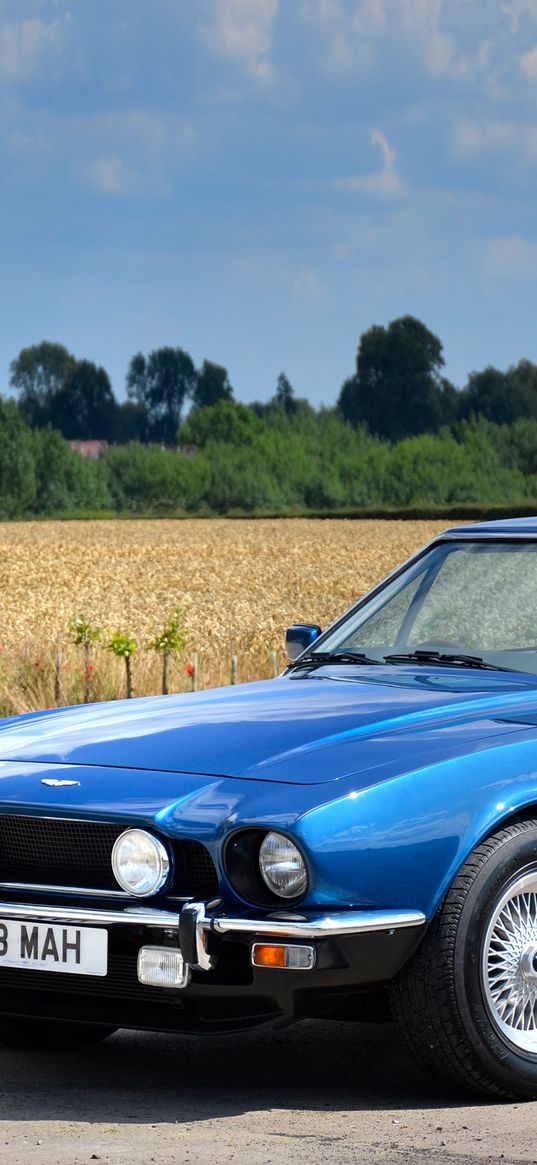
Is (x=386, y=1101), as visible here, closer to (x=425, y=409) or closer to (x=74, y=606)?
(x=74, y=606)

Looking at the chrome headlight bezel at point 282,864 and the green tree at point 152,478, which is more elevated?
the green tree at point 152,478

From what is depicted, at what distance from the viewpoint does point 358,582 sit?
110 feet

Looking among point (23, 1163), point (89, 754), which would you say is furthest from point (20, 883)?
point (23, 1163)

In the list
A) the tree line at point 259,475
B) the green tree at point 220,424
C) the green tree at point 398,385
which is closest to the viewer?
the tree line at point 259,475

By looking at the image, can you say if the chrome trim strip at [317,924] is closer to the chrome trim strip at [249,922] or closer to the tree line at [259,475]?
the chrome trim strip at [249,922]

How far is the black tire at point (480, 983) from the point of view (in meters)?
4.50

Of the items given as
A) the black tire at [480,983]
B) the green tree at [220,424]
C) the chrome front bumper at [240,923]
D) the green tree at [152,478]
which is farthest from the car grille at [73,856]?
the green tree at [220,424]

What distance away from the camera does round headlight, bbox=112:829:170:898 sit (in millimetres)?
4559

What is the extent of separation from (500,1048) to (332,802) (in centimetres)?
76

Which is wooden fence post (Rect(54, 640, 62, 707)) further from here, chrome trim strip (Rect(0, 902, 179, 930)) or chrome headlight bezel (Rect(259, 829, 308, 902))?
chrome headlight bezel (Rect(259, 829, 308, 902))

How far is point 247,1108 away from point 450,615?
2125 mm

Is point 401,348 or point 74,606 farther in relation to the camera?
point 401,348

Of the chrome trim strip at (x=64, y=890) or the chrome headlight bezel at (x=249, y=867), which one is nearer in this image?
the chrome headlight bezel at (x=249, y=867)

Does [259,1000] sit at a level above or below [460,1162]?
above
